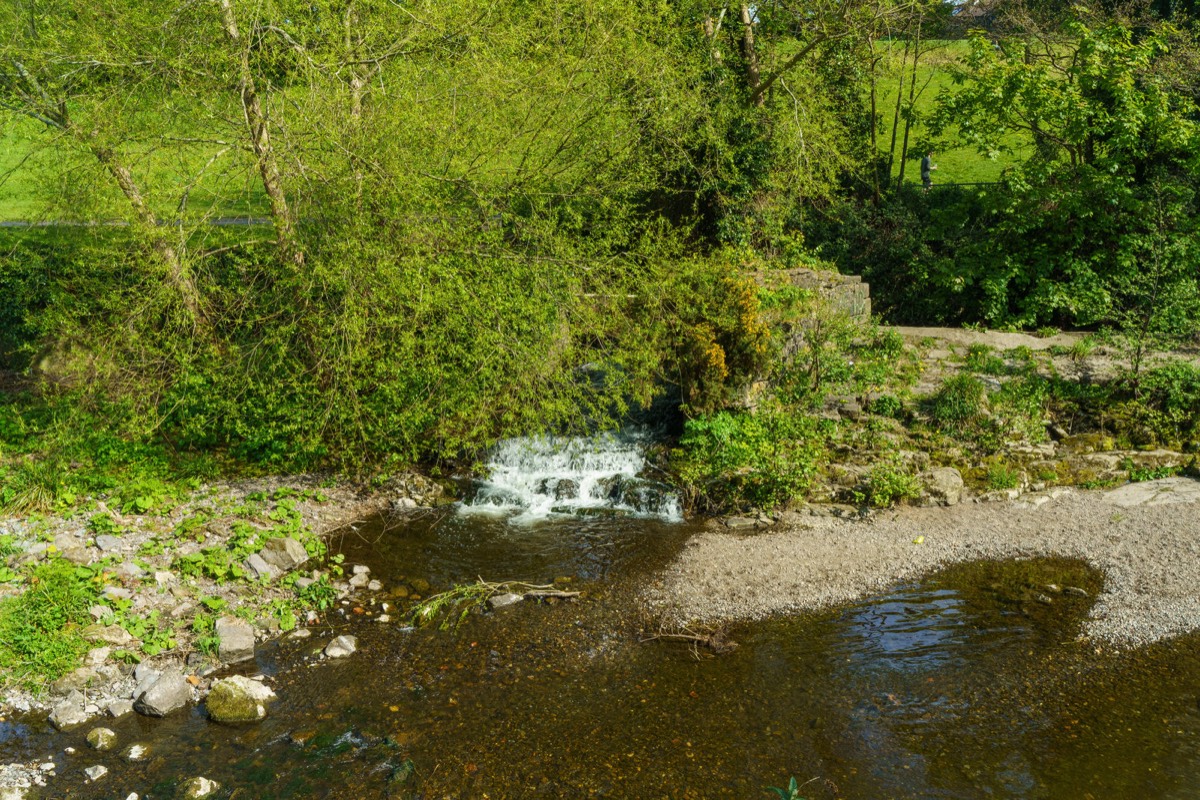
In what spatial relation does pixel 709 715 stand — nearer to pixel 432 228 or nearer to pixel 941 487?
pixel 941 487

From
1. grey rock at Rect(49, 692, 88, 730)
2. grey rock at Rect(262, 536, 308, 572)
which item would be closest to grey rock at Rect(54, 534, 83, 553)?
grey rock at Rect(262, 536, 308, 572)

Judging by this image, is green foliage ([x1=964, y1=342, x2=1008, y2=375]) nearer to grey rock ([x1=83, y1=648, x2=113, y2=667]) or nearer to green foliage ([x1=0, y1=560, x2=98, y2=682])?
grey rock ([x1=83, y1=648, x2=113, y2=667])

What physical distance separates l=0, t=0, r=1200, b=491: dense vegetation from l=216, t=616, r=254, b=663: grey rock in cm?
372

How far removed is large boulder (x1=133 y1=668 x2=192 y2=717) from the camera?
8359mm

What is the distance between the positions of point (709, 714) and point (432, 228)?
25.3 ft

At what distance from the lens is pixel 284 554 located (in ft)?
37.3

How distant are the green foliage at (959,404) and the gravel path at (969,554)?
1857mm

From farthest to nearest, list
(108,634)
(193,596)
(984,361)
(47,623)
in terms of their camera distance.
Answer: (984,361) → (193,596) → (108,634) → (47,623)

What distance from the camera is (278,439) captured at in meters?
13.8

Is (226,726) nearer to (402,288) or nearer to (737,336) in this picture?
(402,288)

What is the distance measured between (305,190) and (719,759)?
9.23 meters

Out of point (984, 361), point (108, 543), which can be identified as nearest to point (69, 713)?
point (108, 543)

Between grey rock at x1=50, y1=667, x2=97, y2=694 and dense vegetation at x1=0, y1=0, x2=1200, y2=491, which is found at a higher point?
dense vegetation at x1=0, y1=0, x2=1200, y2=491

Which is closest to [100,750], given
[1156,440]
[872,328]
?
[872,328]
